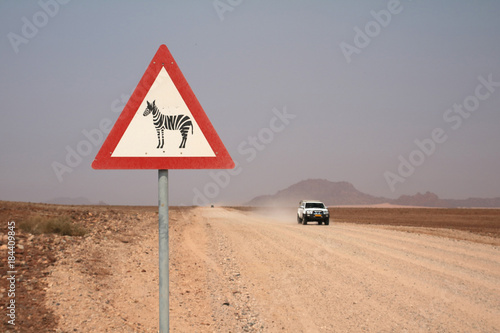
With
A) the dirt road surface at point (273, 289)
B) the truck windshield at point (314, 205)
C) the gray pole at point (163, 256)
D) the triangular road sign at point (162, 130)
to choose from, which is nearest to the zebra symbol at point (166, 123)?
the triangular road sign at point (162, 130)

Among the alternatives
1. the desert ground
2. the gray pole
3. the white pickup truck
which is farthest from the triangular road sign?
the white pickup truck

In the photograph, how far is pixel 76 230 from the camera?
43.8 ft

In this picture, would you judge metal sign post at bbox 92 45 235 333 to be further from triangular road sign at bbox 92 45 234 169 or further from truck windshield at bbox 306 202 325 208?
truck windshield at bbox 306 202 325 208

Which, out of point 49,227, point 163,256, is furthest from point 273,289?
point 49,227

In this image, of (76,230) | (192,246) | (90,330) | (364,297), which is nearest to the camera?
(90,330)

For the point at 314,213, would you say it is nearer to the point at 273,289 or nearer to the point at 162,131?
the point at 273,289

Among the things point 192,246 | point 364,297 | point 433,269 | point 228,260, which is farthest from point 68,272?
point 433,269

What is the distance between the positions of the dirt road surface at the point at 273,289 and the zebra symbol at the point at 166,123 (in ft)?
11.4

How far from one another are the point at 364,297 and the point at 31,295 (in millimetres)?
5751

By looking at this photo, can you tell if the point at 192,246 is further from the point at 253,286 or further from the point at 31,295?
the point at 31,295

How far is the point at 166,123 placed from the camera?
3.59m

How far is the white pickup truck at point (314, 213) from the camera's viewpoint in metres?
31.9

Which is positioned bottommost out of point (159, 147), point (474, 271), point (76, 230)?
point (474, 271)

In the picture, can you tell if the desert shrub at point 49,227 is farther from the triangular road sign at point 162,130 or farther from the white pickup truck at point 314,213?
the white pickup truck at point 314,213
